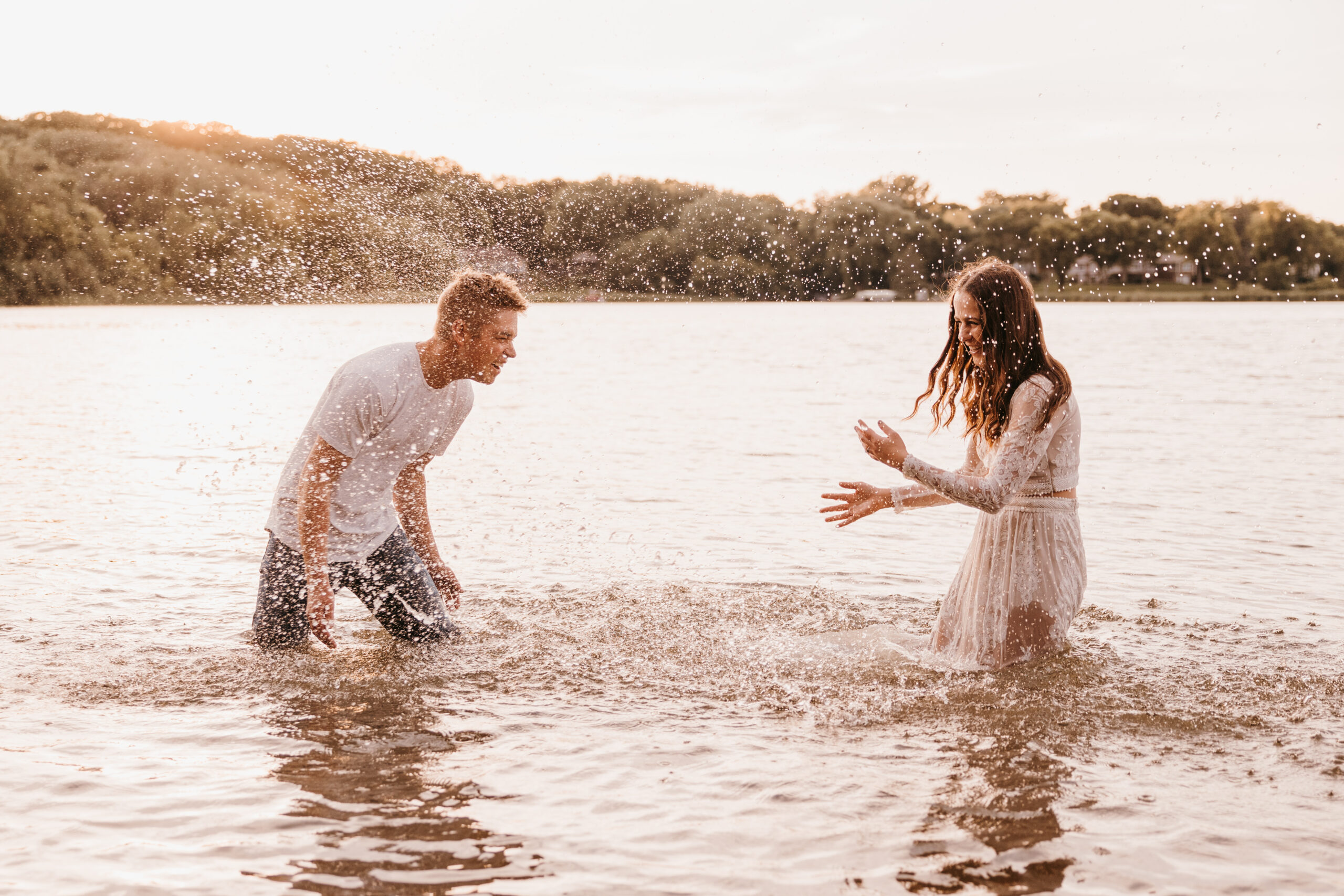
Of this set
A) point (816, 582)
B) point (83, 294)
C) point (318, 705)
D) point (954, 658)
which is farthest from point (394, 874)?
point (83, 294)

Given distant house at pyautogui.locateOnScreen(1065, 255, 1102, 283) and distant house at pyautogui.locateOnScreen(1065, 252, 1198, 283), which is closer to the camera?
distant house at pyautogui.locateOnScreen(1065, 255, 1102, 283)

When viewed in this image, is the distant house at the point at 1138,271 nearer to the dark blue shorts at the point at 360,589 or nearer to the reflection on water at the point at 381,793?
the dark blue shorts at the point at 360,589

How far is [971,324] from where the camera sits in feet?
18.8

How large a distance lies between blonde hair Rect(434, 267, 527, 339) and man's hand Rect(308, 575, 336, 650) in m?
1.41

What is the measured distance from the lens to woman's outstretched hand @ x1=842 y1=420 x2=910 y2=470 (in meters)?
5.45

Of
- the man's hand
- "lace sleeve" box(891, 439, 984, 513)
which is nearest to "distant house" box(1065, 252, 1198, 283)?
"lace sleeve" box(891, 439, 984, 513)

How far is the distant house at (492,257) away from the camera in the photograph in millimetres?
12461

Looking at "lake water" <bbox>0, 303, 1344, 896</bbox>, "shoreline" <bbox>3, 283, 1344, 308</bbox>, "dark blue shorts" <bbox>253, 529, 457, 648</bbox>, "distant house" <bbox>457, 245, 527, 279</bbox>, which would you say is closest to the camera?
"lake water" <bbox>0, 303, 1344, 896</bbox>

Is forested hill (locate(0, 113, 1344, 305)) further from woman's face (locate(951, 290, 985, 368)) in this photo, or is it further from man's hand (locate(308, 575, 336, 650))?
man's hand (locate(308, 575, 336, 650))

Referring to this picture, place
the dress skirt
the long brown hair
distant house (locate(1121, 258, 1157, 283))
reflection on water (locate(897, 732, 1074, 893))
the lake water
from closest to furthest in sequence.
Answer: reflection on water (locate(897, 732, 1074, 893))
the lake water
the long brown hair
the dress skirt
distant house (locate(1121, 258, 1157, 283))

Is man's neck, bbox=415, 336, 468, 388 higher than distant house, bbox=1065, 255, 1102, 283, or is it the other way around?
distant house, bbox=1065, 255, 1102, 283

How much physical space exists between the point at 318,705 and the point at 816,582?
15.1ft

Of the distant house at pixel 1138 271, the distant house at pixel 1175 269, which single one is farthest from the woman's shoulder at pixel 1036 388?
the distant house at pixel 1175 269

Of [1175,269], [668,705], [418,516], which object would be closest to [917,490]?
[668,705]
